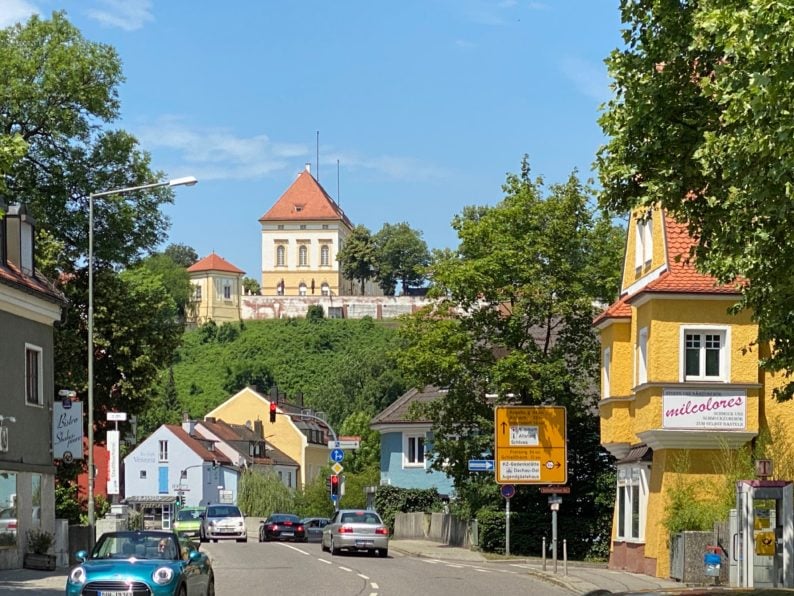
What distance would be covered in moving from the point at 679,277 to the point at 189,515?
38.1m

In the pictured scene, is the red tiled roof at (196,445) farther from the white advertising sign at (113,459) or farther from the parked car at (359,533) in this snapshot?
the white advertising sign at (113,459)

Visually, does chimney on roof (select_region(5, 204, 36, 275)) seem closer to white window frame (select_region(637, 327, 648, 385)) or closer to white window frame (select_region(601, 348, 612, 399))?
white window frame (select_region(637, 327, 648, 385))

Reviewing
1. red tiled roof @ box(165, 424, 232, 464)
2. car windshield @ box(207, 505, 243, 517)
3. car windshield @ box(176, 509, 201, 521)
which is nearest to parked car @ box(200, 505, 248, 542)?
car windshield @ box(207, 505, 243, 517)

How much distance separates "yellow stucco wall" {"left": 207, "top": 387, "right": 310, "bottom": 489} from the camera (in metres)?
145

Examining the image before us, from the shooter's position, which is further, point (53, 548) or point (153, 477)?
point (153, 477)

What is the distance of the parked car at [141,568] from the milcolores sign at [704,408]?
15260 mm

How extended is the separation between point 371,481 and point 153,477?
27863 mm

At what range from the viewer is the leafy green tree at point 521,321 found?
48.3 metres

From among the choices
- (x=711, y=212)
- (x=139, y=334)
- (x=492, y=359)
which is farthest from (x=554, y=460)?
(x=711, y=212)

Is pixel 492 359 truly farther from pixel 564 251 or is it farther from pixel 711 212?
pixel 711 212

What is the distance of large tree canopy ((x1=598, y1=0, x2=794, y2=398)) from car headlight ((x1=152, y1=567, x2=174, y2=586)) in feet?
28.6

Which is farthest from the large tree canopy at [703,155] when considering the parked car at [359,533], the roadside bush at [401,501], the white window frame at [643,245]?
the roadside bush at [401,501]

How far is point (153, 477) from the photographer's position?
122375 millimetres

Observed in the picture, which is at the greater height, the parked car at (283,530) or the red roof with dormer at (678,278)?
the red roof with dormer at (678,278)
